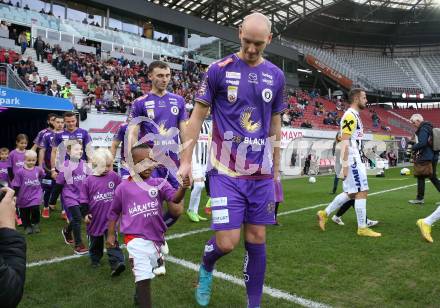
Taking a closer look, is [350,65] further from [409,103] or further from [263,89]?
[263,89]

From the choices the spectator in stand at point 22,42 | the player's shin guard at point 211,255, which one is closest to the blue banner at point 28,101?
the player's shin guard at point 211,255

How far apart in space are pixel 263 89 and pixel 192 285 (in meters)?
2.09

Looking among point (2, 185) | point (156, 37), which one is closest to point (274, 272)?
point (2, 185)

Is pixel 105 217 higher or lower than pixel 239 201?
lower

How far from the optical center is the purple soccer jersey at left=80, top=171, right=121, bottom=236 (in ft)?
15.5

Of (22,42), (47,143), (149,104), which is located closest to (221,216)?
(149,104)

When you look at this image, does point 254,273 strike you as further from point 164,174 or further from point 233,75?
point 164,174

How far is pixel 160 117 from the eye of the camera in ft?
16.7

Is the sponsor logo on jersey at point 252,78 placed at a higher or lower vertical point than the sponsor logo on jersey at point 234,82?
higher

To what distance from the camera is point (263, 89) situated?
318cm

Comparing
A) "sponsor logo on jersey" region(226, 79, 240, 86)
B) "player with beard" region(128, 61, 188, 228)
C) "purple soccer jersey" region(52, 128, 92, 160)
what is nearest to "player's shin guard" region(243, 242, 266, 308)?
"sponsor logo on jersey" region(226, 79, 240, 86)

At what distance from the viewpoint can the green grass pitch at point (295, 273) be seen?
364 cm

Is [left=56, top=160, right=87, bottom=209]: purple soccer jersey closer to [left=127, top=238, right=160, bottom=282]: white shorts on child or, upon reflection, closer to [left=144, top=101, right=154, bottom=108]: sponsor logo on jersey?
[left=144, top=101, right=154, bottom=108]: sponsor logo on jersey

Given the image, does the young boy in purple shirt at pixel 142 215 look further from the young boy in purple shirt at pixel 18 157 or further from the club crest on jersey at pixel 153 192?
the young boy in purple shirt at pixel 18 157
